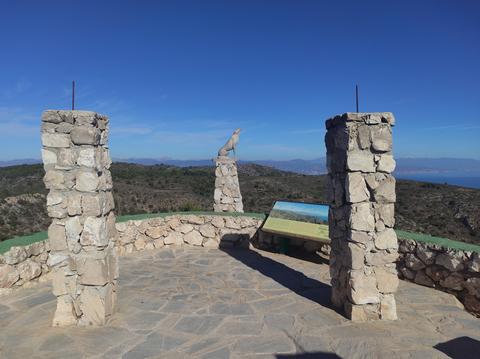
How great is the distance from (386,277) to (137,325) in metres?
3.59

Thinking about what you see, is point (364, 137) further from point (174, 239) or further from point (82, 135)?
point (174, 239)

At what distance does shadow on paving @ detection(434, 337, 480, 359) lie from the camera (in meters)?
3.84

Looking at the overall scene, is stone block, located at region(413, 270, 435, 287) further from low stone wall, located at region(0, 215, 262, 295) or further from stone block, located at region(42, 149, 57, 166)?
stone block, located at region(42, 149, 57, 166)

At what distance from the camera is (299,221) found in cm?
807

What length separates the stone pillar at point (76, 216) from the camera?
4.42 meters

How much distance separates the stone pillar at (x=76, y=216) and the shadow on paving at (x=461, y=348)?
437 cm

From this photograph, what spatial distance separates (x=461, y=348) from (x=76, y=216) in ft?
16.8

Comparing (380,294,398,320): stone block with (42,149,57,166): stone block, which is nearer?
→ (42,149,57,166): stone block

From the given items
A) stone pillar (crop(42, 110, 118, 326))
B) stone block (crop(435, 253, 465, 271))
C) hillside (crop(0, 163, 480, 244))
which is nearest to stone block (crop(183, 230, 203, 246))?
hillside (crop(0, 163, 480, 244))

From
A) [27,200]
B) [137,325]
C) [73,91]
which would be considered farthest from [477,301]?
[27,200]

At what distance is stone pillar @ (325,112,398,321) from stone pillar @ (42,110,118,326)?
347 centimetres

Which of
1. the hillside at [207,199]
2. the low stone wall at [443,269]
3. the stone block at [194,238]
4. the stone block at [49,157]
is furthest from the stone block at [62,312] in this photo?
the hillside at [207,199]

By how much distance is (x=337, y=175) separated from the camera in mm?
5086

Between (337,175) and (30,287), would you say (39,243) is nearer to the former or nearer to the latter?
(30,287)
